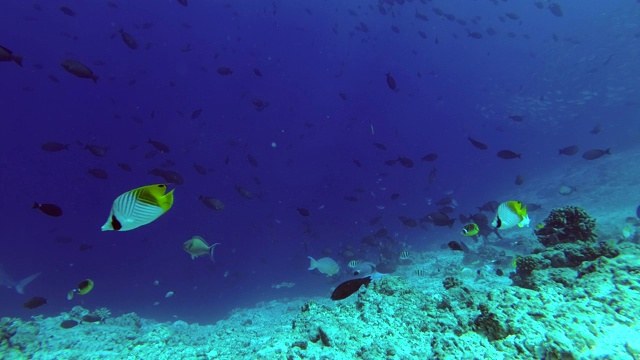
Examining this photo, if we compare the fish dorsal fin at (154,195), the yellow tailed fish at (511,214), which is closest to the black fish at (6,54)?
the fish dorsal fin at (154,195)

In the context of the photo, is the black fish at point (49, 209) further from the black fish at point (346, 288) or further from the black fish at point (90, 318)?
the black fish at point (346, 288)

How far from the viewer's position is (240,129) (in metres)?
57.2

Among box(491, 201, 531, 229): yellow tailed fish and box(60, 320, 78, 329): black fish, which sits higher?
box(491, 201, 531, 229): yellow tailed fish

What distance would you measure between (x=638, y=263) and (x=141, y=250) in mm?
43063

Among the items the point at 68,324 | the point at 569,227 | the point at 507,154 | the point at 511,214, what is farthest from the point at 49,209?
the point at 507,154

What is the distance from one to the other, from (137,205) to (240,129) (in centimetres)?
5703

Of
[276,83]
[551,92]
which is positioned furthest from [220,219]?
[551,92]

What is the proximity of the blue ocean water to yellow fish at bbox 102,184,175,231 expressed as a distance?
17160mm

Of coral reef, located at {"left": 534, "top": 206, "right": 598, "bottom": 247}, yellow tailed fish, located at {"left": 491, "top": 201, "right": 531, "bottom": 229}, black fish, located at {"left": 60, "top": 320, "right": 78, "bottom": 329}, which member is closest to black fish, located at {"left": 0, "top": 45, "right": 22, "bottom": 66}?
black fish, located at {"left": 60, "top": 320, "right": 78, "bottom": 329}

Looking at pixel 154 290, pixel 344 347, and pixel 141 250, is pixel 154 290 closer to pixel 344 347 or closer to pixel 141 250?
pixel 141 250

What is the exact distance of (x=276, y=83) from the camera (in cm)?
5803

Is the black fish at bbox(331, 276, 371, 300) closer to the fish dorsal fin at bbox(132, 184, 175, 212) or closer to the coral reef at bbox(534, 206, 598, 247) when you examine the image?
the fish dorsal fin at bbox(132, 184, 175, 212)

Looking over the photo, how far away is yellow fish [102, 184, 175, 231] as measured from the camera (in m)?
2.42

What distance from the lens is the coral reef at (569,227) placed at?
19.5 feet
